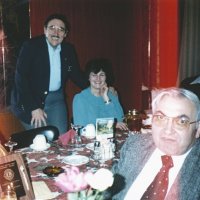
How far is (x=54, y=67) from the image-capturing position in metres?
4.50

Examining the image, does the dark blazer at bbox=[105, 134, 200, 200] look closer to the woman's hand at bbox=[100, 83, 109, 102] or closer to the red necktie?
the red necktie

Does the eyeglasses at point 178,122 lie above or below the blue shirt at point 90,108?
above

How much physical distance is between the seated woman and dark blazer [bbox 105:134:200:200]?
154 cm

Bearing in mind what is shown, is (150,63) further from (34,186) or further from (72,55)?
(34,186)

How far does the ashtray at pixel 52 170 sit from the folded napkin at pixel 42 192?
120 millimetres

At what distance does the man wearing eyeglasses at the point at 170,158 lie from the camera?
1811mm

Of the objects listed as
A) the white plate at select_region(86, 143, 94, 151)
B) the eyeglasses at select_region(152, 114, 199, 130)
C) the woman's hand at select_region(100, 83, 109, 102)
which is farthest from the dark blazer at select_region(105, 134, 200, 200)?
the woman's hand at select_region(100, 83, 109, 102)

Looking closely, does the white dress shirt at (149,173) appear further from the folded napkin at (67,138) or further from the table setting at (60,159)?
the folded napkin at (67,138)

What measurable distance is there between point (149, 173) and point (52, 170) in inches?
23.7

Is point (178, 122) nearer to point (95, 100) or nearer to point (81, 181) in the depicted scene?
point (81, 181)

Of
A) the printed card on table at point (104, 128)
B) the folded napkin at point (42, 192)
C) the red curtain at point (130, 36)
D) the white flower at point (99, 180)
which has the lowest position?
the folded napkin at point (42, 192)

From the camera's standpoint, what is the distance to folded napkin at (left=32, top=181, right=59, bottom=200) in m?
1.84

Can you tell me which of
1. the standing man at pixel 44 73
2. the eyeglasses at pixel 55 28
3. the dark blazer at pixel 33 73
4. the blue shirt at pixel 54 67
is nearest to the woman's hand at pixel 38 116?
the standing man at pixel 44 73

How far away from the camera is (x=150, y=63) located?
19.5 ft
